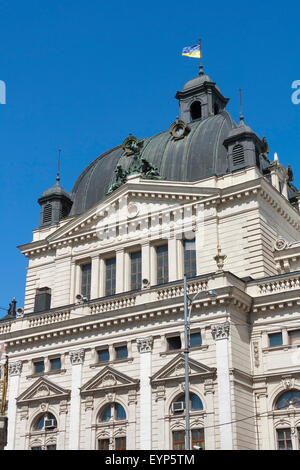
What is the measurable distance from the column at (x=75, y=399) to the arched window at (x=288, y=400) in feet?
42.1

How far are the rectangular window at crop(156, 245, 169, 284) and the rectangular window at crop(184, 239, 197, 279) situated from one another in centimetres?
154

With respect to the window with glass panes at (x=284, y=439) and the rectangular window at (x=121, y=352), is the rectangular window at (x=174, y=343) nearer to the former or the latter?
the rectangular window at (x=121, y=352)

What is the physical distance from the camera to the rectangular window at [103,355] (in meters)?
45.3

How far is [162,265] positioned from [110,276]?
447 centimetres

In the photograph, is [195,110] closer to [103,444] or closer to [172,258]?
[172,258]

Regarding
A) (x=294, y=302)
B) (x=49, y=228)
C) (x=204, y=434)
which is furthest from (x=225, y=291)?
(x=49, y=228)

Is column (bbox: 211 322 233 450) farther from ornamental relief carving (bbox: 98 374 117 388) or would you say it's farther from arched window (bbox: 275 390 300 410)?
ornamental relief carving (bbox: 98 374 117 388)

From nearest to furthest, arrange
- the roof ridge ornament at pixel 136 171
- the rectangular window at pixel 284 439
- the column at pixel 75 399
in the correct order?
the rectangular window at pixel 284 439, the column at pixel 75 399, the roof ridge ornament at pixel 136 171

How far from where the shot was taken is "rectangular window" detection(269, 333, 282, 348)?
1654 inches

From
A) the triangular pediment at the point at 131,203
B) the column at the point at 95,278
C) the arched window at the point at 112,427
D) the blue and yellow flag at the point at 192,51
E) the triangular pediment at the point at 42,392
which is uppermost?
the blue and yellow flag at the point at 192,51

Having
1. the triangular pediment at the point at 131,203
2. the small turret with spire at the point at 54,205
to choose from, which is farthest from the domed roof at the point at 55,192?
the triangular pediment at the point at 131,203

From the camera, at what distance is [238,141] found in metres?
52.5

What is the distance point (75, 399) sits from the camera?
4475 cm

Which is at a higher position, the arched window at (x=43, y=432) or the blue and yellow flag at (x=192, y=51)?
the blue and yellow flag at (x=192, y=51)
